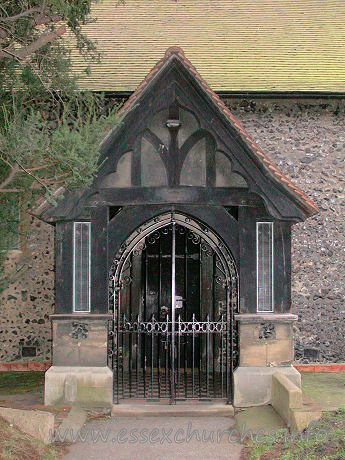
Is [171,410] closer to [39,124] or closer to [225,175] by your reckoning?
[225,175]

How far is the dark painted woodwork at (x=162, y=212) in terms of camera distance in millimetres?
8781

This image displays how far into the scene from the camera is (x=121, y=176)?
8.75m

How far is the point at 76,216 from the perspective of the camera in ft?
28.3

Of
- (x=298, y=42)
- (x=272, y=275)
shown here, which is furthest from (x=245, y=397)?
(x=298, y=42)

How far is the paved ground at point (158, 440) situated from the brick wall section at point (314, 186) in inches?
179

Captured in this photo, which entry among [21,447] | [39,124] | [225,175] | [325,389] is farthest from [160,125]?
[325,389]

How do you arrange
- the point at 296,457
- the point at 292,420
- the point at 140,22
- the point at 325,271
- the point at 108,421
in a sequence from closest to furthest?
1. the point at 296,457
2. the point at 292,420
3. the point at 108,421
4. the point at 325,271
5. the point at 140,22

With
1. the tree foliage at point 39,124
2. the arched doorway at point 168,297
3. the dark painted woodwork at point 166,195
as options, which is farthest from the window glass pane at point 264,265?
the tree foliage at point 39,124

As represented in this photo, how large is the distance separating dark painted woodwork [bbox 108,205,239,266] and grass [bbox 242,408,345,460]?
2.68m

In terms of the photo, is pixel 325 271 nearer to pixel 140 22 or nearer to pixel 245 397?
pixel 245 397

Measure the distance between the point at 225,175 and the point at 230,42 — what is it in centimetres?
639

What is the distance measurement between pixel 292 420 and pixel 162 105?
170 inches

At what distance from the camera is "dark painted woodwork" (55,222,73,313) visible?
28.6 ft

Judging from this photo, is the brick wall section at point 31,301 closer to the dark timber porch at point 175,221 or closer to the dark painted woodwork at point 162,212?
the dark timber porch at point 175,221
